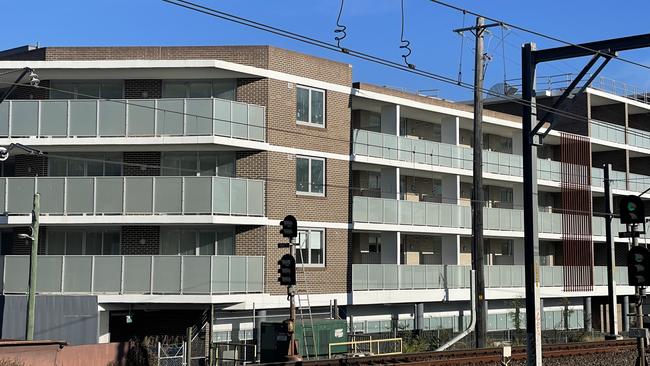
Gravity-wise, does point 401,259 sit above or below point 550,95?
below

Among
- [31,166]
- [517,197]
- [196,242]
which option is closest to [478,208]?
[196,242]

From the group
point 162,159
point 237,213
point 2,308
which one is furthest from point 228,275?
point 2,308

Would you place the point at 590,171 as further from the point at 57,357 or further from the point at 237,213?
the point at 57,357

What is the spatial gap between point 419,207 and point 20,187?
54.2 feet

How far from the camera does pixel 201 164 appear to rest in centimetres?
3328

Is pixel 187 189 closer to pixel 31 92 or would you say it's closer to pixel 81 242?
pixel 81 242

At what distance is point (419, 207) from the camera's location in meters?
39.4

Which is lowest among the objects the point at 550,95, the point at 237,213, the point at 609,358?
the point at 609,358

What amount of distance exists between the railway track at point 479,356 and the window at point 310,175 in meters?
9.48

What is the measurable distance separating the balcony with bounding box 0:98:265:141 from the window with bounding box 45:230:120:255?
3617 mm

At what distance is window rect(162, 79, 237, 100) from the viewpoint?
33312mm

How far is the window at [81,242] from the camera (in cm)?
3291

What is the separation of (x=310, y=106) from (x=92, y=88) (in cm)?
806

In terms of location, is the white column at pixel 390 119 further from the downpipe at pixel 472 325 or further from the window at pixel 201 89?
the window at pixel 201 89
